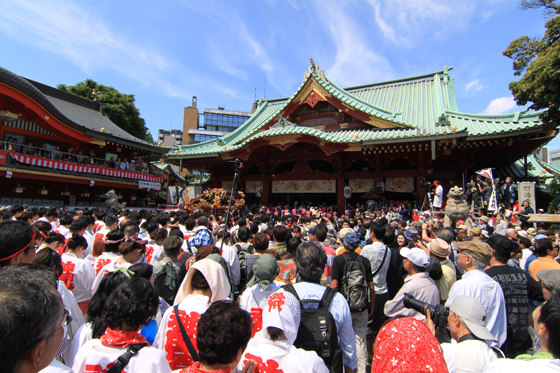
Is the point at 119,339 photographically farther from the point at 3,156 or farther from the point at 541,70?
the point at 3,156

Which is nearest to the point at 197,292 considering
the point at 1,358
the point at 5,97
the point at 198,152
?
the point at 1,358

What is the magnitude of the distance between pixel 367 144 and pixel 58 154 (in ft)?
56.2

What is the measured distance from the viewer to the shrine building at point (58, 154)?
14.7 metres

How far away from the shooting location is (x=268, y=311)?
176 cm

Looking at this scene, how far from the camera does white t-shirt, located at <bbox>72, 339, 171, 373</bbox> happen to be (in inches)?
61.6

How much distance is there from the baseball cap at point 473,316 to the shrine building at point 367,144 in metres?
9.29

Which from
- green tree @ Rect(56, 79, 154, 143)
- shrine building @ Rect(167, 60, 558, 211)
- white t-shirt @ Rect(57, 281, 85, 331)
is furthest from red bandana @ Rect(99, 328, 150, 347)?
green tree @ Rect(56, 79, 154, 143)

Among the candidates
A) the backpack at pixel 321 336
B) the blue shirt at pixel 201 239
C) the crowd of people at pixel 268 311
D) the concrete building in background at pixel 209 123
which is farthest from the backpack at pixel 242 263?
the concrete building in background at pixel 209 123

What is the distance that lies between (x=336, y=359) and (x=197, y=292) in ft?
3.60

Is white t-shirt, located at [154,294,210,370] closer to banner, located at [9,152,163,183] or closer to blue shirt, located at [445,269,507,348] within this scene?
blue shirt, located at [445,269,507,348]

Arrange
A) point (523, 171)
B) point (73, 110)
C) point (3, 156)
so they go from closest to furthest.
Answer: point (523, 171) < point (3, 156) < point (73, 110)

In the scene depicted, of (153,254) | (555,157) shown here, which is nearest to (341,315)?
(153,254)

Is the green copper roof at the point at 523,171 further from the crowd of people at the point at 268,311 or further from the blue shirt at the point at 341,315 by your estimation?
the blue shirt at the point at 341,315

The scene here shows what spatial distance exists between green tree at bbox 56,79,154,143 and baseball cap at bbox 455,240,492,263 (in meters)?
30.3
